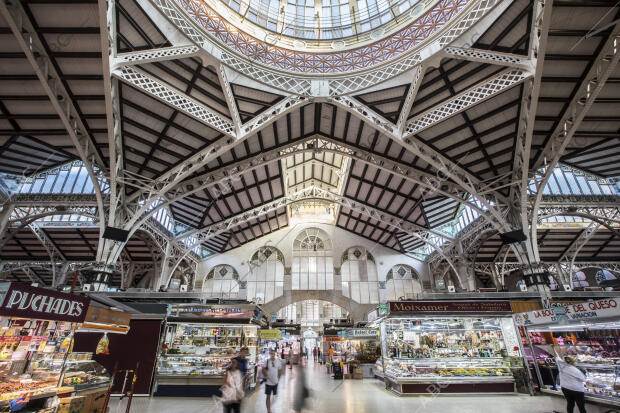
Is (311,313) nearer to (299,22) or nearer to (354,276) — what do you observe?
(354,276)

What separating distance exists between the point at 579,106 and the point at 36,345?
17804mm

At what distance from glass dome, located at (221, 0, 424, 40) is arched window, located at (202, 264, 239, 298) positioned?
23445mm

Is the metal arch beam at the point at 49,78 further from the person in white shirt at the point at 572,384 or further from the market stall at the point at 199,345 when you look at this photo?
the person in white shirt at the point at 572,384

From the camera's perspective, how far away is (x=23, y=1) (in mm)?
7965

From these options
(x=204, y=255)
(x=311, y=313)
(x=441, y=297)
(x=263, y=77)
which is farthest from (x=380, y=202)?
(x=204, y=255)

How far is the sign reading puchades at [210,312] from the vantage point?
10.8m

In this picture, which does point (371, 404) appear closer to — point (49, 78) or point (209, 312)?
point (209, 312)

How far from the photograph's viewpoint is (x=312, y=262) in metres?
30.0

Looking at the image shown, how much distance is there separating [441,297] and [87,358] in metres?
16.0

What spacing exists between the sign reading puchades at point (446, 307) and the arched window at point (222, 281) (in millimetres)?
21955

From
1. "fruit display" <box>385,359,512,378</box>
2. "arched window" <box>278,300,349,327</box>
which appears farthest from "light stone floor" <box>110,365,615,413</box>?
"arched window" <box>278,300,349,327</box>

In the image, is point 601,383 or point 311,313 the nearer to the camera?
point 601,383

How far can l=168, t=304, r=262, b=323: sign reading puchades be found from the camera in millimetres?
10773

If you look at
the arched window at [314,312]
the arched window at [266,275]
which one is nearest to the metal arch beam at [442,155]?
the arched window at [266,275]
